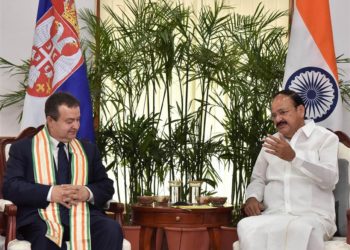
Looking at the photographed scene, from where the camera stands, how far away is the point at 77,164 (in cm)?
487

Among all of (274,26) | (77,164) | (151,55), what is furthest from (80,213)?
(274,26)

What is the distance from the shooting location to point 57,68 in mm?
6000

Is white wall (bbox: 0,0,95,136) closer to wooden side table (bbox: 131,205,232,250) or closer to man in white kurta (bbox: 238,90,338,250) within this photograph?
wooden side table (bbox: 131,205,232,250)

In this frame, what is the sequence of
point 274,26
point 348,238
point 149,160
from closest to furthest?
point 348,238, point 149,160, point 274,26

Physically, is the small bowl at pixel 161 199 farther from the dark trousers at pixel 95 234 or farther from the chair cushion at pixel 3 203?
the chair cushion at pixel 3 203

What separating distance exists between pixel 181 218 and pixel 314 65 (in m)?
1.55

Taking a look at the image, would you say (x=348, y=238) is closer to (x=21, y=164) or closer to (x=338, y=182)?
(x=338, y=182)

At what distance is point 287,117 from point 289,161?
39 centimetres

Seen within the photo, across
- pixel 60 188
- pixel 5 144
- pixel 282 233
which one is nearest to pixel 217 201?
pixel 282 233

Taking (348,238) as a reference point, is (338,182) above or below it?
above

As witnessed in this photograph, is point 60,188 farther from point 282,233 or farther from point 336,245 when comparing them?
point 336,245

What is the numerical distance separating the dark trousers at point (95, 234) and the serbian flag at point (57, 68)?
53.0 inches

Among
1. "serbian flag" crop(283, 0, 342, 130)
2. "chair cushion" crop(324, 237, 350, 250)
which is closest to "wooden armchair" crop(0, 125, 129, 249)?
"chair cushion" crop(324, 237, 350, 250)

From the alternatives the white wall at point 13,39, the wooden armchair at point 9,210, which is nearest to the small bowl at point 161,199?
the wooden armchair at point 9,210
